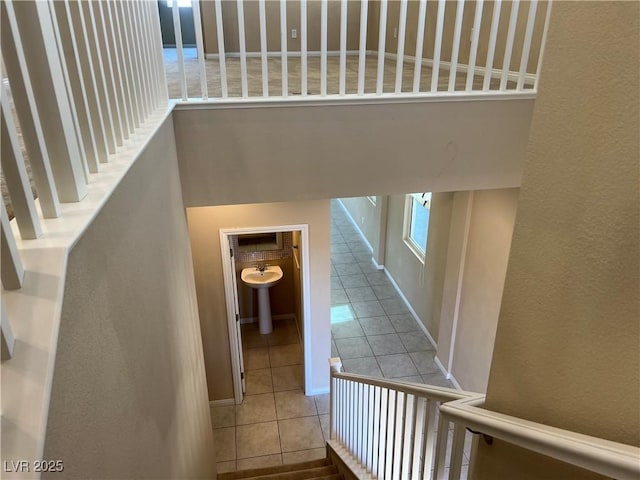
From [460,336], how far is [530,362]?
4.10 meters

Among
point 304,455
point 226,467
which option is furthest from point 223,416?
point 304,455

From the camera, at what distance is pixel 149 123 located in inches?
80.2

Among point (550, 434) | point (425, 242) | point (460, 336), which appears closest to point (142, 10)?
point (550, 434)

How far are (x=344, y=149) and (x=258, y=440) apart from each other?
3154 millimetres

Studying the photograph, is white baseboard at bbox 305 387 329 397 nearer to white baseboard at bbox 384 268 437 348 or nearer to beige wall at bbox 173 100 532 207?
white baseboard at bbox 384 268 437 348

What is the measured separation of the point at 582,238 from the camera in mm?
817

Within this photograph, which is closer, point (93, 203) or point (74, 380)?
point (74, 380)

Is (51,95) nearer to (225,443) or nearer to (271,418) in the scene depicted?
(225,443)

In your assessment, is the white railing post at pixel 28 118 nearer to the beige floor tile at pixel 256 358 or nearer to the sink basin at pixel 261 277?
the sink basin at pixel 261 277

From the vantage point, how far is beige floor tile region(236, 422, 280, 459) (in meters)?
4.37

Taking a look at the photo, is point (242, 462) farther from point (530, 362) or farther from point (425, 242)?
point (530, 362)

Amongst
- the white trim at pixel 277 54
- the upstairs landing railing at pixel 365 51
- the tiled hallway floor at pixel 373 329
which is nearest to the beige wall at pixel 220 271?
the tiled hallway floor at pixel 373 329

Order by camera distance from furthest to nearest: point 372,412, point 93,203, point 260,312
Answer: point 260,312 < point 372,412 < point 93,203

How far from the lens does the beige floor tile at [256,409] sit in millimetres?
4754
